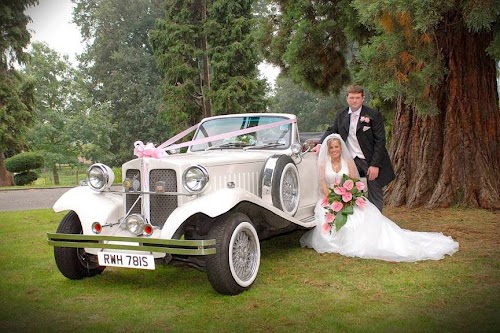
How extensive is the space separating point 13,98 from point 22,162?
304 cm

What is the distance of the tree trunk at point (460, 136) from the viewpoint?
891 centimetres

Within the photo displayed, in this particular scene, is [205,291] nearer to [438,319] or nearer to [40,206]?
[438,319]

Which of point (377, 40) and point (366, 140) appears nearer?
point (366, 140)

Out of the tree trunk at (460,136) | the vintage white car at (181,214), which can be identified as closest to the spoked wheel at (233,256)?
the vintage white car at (181,214)

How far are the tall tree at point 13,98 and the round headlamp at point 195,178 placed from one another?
1876cm

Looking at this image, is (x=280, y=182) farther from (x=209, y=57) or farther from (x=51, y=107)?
(x=51, y=107)

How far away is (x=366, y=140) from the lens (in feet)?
22.1

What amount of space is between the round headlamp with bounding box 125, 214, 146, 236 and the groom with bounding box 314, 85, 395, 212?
288 centimetres

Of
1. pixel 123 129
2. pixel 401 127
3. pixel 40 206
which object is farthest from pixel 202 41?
pixel 401 127

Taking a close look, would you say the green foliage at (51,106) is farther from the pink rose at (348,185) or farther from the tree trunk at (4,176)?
the pink rose at (348,185)

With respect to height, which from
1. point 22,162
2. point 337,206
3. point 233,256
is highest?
point 22,162

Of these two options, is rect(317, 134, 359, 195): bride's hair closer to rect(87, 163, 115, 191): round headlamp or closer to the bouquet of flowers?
the bouquet of flowers

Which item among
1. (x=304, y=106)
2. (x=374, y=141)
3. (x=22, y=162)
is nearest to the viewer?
(x=374, y=141)

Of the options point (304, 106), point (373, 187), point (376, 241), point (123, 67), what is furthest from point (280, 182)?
point (304, 106)
